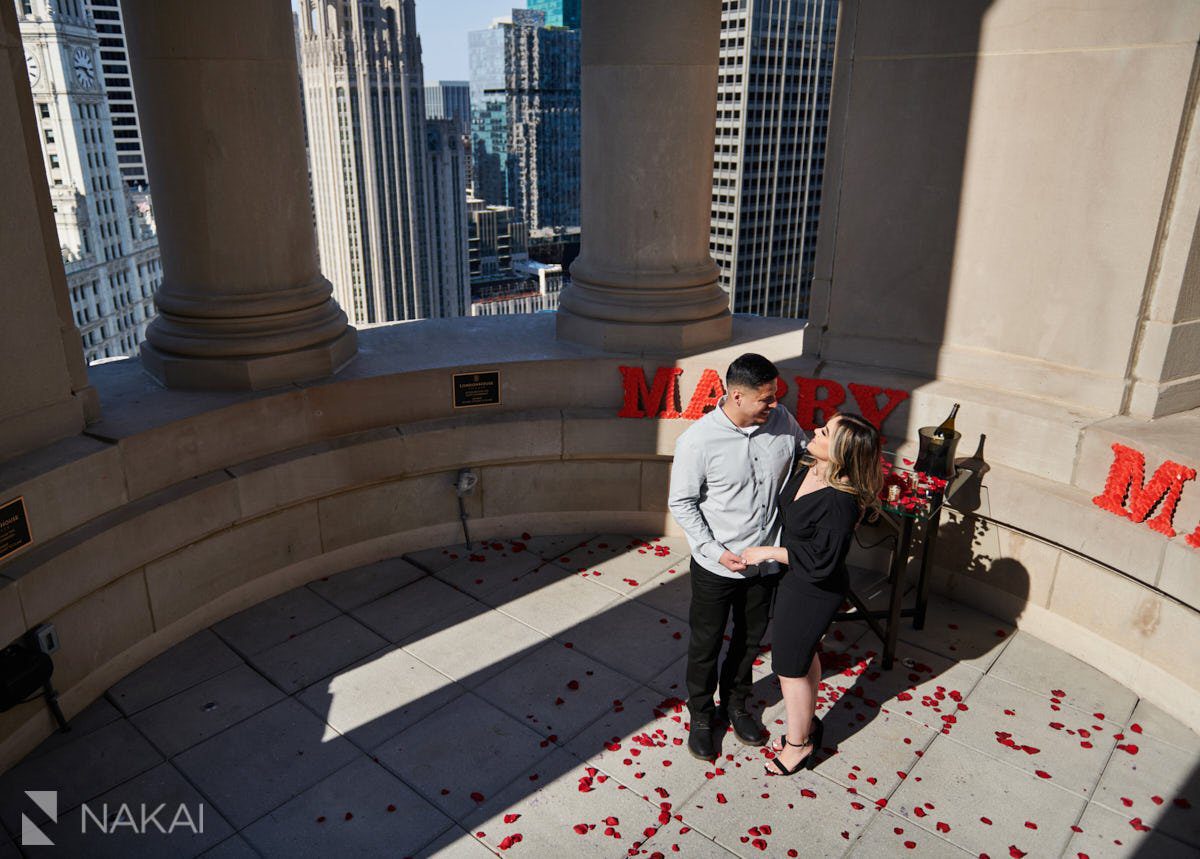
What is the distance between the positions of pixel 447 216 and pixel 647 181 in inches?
6859

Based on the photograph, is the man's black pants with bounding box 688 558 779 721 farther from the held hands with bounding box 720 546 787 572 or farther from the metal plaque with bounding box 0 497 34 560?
the metal plaque with bounding box 0 497 34 560

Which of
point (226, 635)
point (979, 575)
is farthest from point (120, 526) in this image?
point (979, 575)

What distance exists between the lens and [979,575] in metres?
8.74

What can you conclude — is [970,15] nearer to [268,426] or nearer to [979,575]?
[979,575]

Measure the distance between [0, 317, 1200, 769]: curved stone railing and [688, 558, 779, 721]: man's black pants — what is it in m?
3.23

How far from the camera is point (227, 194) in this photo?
873 centimetres

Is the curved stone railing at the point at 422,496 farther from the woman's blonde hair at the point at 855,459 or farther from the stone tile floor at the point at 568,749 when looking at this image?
the woman's blonde hair at the point at 855,459

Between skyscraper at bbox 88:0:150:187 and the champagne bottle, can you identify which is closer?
the champagne bottle

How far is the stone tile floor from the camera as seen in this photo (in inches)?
239

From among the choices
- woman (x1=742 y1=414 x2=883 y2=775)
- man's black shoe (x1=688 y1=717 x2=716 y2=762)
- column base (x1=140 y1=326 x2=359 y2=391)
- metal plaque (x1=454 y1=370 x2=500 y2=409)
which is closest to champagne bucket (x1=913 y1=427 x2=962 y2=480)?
woman (x1=742 y1=414 x2=883 y2=775)

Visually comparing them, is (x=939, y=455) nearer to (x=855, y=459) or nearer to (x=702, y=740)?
(x=855, y=459)

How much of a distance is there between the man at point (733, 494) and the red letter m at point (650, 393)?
355cm

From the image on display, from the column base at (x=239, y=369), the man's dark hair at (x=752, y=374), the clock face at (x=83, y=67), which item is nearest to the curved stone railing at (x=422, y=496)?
the column base at (x=239, y=369)

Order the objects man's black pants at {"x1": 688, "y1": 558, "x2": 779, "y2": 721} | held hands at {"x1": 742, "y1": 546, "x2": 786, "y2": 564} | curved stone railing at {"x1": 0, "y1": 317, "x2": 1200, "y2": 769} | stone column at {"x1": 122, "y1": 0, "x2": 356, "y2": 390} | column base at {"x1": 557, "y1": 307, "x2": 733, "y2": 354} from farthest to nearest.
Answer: column base at {"x1": 557, "y1": 307, "x2": 733, "y2": 354} < stone column at {"x1": 122, "y1": 0, "x2": 356, "y2": 390} < curved stone railing at {"x1": 0, "y1": 317, "x2": 1200, "y2": 769} < man's black pants at {"x1": 688, "y1": 558, "x2": 779, "y2": 721} < held hands at {"x1": 742, "y1": 546, "x2": 786, "y2": 564}
